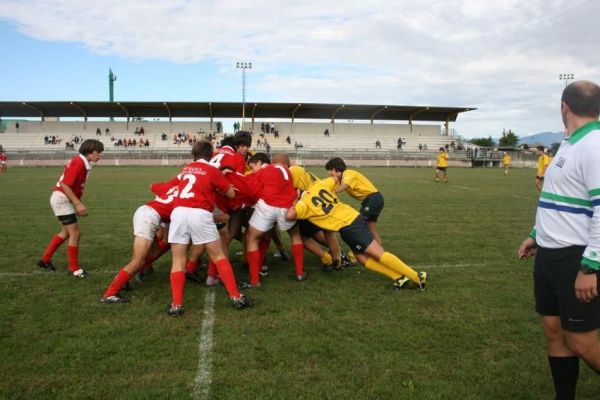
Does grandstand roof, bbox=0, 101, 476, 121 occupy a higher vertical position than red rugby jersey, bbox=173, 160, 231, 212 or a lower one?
higher

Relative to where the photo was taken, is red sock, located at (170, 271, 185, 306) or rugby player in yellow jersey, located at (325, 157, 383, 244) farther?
rugby player in yellow jersey, located at (325, 157, 383, 244)

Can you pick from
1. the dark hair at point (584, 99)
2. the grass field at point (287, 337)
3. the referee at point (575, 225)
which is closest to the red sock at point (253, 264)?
the grass field at point (287, 337)

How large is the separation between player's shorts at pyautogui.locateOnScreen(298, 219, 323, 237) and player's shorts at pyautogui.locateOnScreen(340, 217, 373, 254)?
71cm

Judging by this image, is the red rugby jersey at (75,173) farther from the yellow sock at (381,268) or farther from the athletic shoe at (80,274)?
the yellow sock at (381,268)

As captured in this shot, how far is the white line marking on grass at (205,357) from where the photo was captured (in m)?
3.35

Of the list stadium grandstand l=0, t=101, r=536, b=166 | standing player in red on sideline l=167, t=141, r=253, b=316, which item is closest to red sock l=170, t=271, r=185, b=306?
standing player in red on sideline l=167, t=141, r=253, b=316

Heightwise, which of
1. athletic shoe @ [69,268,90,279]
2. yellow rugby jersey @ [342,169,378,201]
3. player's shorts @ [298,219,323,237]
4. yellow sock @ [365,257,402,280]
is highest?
yellow rugby jersey @ [342,169,378,201]

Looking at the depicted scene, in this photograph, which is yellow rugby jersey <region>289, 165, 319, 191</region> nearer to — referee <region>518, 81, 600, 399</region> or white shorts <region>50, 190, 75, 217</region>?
white shorts <region>50, 190, 75, 217</region>

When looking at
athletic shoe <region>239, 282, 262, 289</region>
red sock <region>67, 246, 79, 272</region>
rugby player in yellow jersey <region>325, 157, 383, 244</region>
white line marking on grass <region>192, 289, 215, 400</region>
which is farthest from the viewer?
rugby player in yellow jersey <region>325, 157, 383, 244</region>

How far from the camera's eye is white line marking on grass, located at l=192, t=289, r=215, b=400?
3354 mm

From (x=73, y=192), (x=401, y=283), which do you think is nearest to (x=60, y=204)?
(x=73, y=192)

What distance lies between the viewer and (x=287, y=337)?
4.28 metres

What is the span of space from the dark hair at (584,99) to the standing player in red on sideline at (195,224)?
11.0ft

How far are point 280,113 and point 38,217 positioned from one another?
44.4 m
